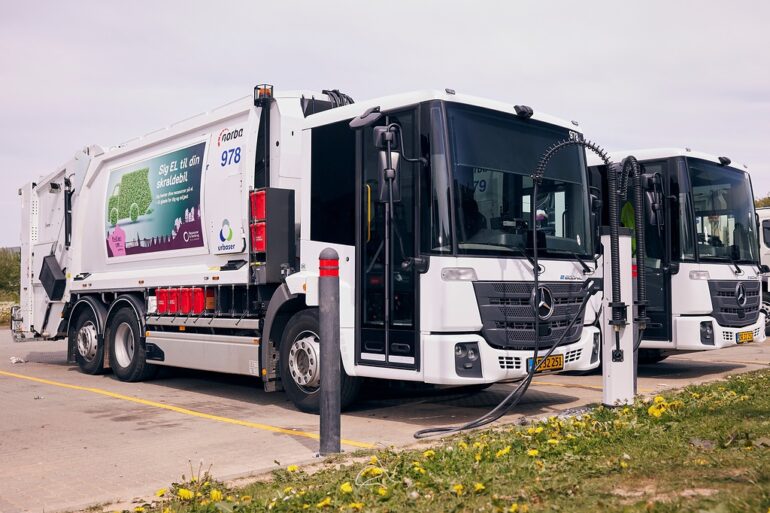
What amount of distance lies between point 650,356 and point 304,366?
7.03m

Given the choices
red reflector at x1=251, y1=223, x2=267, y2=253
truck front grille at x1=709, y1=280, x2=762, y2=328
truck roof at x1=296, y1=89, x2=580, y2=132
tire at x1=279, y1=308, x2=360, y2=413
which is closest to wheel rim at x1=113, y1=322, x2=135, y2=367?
red reflector at x1=251, y1=223, x2=267, y2=253

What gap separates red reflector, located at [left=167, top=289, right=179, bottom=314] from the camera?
1117 cm

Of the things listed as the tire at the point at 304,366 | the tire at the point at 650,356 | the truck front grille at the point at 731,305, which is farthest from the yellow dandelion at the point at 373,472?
the tire at the point at 650,356

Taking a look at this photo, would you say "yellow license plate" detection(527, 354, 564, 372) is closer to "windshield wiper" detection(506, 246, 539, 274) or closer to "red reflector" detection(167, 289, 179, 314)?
"windshield wiper" detection(506, 246, 539, 274)

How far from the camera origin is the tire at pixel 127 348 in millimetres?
12123

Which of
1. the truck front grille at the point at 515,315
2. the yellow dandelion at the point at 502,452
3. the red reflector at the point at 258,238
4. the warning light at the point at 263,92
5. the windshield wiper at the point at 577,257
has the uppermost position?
the warning light at the point at 263,92

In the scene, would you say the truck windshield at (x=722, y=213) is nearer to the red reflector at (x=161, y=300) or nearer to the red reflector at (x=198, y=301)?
the red reflector at (x=198, y=301)

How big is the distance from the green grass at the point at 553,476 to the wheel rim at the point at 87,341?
25.6 feet

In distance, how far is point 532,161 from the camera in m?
8.52

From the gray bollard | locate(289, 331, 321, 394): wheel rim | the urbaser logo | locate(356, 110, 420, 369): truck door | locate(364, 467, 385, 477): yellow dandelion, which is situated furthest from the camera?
the urbaser logo

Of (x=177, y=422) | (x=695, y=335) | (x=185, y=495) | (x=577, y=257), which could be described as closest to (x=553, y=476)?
(x=185, y=495)

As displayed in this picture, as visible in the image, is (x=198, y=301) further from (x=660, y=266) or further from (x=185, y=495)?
(x=660, y=266)

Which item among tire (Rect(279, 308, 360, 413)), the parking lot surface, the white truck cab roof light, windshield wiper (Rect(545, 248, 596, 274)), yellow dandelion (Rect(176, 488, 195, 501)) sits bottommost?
the parking lot surface

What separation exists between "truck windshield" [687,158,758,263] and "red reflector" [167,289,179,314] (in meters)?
7.10
